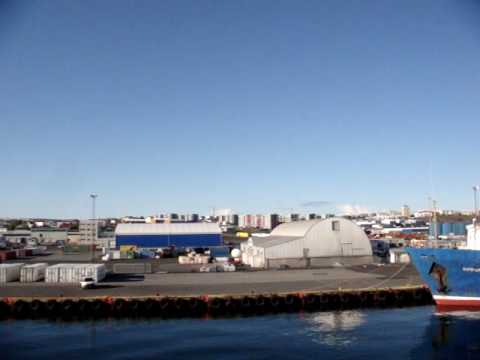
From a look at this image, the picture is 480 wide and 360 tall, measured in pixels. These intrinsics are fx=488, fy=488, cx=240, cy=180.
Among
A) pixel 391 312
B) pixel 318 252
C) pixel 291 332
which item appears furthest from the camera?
pixel 318 252

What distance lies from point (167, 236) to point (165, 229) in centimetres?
163

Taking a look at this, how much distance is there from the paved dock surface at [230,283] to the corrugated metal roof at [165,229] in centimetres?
2842

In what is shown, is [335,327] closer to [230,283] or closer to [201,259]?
[230,283]

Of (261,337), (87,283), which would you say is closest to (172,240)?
(87,283)

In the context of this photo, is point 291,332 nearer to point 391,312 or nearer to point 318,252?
point 391,312

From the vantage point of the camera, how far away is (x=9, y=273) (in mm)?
41562

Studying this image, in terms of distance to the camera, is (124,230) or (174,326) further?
(124,230)

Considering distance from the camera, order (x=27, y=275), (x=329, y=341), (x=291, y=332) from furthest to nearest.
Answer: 1. (x=27, y=275)
2. (x=291, y=332)
3. (x=329, y=341)

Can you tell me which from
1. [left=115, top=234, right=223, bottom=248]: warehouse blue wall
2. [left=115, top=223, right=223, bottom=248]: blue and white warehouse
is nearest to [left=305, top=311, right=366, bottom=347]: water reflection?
[left=115, top=234, right=223, bottom=248]: warehouse blue wall

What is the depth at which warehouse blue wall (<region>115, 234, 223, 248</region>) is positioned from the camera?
72938 millimetres

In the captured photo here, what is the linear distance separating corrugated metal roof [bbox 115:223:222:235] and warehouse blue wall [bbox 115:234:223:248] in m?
0.60

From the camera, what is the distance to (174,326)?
27531 millimetres

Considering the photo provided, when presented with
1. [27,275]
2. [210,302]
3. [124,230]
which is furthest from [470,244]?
[124,230]

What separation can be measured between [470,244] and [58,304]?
2840cm
